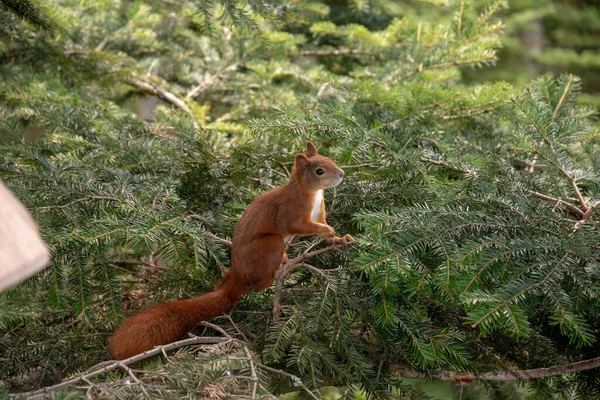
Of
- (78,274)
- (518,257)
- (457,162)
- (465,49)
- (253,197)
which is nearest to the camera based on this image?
(518,257)

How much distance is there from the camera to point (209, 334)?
1.91 meters

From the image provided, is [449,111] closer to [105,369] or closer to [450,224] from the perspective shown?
[450,224]

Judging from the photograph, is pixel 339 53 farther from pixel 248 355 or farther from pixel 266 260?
pixel 248 355

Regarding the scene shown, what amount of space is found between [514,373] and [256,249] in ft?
2.62

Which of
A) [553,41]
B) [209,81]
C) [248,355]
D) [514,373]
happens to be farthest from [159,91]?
[553,41]

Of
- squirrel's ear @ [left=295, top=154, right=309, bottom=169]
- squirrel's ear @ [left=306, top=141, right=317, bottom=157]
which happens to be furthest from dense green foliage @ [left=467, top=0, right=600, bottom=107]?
squirrel's ear @ [left=295, top=154, right=309, bottom=169]

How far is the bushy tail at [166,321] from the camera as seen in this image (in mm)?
1763

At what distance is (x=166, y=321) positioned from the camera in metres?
1.83

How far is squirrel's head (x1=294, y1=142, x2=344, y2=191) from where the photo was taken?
7.04 feet

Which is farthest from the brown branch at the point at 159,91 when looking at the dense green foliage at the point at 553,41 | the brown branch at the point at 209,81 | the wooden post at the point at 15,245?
the dense green foliage at the point at 553,41

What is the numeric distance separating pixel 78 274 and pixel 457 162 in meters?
1.14

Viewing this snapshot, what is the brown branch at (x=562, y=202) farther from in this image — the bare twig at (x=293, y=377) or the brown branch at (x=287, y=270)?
the bare twig at (x=293, y=377)

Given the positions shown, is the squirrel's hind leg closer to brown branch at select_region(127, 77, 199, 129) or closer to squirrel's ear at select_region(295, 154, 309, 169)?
squirrel's ear at select_region(295, 154, 309, 169)

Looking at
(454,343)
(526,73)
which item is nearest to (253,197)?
(454,343)
